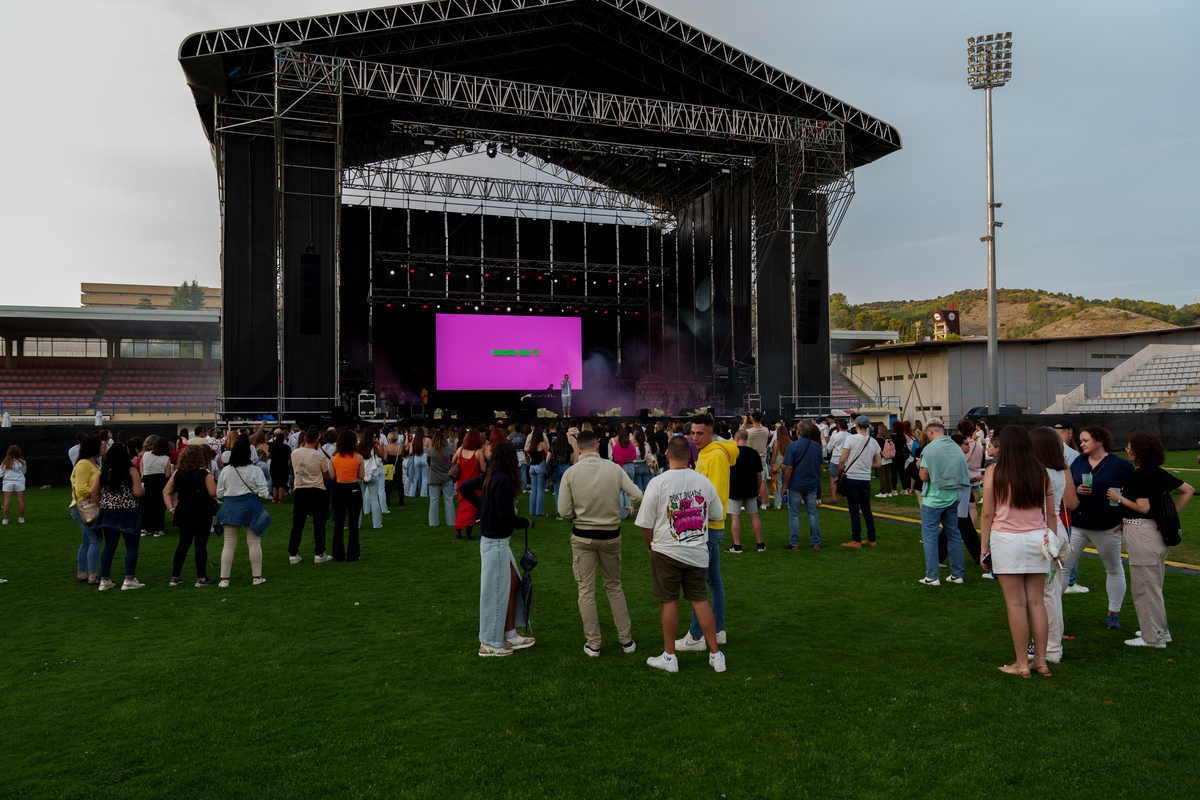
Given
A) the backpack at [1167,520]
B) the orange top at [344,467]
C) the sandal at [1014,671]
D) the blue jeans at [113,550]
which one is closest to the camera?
the sandal at [1014,671]

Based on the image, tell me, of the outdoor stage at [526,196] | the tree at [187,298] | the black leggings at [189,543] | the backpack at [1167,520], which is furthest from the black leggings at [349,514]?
the tree at [187,298]

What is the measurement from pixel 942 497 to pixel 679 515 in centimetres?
362

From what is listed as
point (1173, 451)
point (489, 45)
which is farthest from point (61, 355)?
point (1173, 451)

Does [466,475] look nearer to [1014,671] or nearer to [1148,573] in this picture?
[1014,671]

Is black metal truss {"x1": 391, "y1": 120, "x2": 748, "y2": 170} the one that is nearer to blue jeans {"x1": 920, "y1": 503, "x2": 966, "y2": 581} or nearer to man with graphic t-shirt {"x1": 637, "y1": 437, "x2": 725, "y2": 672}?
blue jeans {"x1": 920, "y1": 503, "x2": 966, "y2": 581}

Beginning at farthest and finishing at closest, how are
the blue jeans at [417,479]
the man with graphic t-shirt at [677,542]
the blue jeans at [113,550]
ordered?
the blue jeans at [417,479] → the blue jeans at [113,550] → the man with graphic t-shirt at [677,542]

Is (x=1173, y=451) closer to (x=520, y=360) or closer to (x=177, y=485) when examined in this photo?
(x=520, y=360)

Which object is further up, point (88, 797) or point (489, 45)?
point (489, 45)

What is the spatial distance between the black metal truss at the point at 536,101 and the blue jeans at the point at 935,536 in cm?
1738

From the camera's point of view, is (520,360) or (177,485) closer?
(177,485)

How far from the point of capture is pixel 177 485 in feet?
23.3

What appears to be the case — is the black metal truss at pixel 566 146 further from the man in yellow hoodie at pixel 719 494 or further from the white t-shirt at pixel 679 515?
the white t-shirt at pixel 679 515

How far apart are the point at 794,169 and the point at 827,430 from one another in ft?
34.1

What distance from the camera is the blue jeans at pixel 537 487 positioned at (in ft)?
37.6
